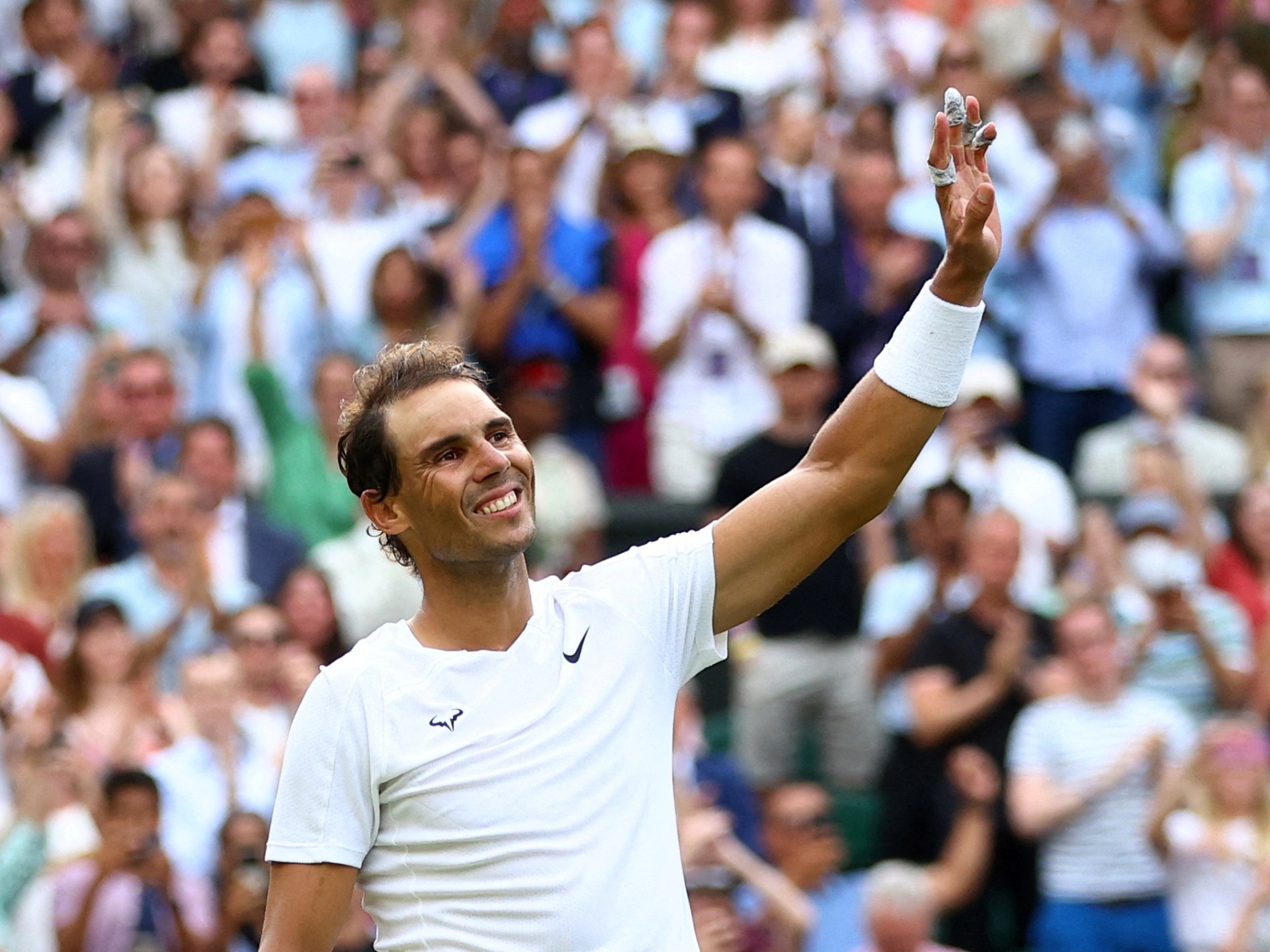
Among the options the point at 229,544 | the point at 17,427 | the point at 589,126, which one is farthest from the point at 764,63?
the point at 17,427

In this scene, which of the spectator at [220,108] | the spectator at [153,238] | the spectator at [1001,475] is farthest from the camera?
the spectator at [220,108]

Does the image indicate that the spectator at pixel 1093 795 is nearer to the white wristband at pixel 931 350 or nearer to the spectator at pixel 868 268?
the spectator at pixel 868 268

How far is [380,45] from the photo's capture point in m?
11.7

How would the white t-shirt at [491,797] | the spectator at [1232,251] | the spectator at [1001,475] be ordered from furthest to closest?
the spectator at [1232,251]
the spectator at [1001,475]
the white t-shirt at [491,797]

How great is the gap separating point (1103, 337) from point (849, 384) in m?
1.28

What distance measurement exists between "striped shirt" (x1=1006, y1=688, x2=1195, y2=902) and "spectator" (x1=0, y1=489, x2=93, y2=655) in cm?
364

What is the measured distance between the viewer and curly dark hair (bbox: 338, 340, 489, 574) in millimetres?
3350

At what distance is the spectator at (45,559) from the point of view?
828 centimetres

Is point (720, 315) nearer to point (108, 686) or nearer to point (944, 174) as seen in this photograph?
point (108, 686)

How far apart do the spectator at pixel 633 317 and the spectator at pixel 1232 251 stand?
8.02ft

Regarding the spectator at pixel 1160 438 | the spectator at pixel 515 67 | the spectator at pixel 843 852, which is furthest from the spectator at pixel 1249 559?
the spectator at pixel 515 67

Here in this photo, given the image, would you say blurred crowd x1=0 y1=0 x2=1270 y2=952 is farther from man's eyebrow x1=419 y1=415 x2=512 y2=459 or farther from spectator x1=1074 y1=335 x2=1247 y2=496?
man's eyebrow x1=419 y1=415 x2=512 y2=459

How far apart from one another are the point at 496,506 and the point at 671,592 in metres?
0.31

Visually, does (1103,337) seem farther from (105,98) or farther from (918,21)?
(105,98)
